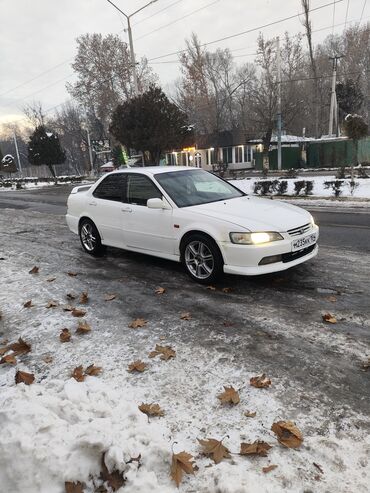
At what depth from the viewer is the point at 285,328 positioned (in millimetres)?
4031

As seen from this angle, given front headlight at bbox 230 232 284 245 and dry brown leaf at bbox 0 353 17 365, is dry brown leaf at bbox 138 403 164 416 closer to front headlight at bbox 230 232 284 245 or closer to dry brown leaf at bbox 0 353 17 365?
dry brown leaf at bbox 0 353 17 365

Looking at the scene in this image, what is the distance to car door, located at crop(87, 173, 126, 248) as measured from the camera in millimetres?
6492

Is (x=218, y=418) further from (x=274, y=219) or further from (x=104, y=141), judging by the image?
(x=104, y=141)

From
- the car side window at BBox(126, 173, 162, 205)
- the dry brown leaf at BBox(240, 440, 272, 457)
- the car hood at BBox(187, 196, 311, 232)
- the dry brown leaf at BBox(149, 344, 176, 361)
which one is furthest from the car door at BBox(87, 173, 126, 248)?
the dry brown leaf at BBox(240, 440, 272, 457)

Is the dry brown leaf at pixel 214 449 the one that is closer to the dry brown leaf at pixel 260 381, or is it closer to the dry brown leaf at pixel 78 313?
the dry brown leaf at pixel 260 381

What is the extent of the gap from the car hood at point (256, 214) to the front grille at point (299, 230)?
0.04m

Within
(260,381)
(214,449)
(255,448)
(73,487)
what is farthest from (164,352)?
(73,487)

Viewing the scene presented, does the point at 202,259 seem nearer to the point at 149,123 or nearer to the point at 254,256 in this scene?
the point at 254,256

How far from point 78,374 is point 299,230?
326cm

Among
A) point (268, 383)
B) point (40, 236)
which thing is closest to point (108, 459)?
point (268, 383)

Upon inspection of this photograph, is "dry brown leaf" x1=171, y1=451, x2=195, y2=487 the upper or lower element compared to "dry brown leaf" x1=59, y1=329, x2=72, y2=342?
lower

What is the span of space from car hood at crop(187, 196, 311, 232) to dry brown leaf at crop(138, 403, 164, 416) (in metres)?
2.60

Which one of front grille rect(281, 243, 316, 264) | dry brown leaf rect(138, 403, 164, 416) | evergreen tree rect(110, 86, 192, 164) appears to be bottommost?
dry brown leaf rect(138, 403, 164, 416)

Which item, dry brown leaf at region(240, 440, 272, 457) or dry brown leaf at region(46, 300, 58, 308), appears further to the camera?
dry brown leaf at region(46, 300, 58, 308)
